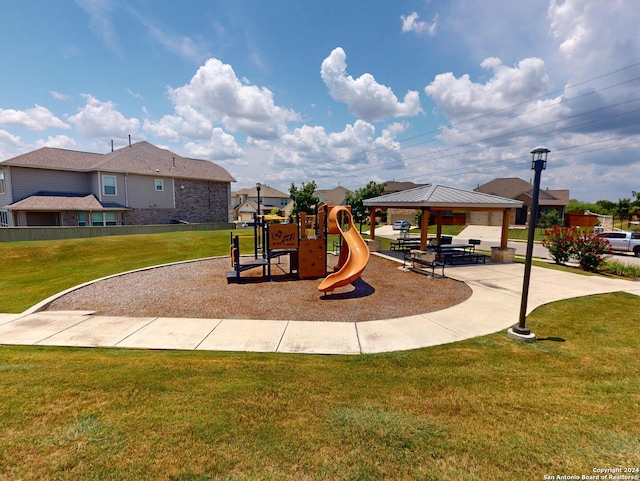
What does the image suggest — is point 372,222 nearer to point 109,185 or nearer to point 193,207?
point 193,207

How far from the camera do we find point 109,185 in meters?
28.9

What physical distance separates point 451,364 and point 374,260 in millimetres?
12057

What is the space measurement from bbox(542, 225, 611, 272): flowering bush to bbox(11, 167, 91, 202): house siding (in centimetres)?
3774

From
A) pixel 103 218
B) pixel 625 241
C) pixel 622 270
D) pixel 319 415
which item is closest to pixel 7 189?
pixel 103 218

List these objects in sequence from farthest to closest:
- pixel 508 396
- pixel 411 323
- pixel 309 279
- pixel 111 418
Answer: pixel 309 279 < pixel 411 323 < pixel 508 396 < pixel 111 418

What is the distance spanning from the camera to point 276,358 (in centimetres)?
579

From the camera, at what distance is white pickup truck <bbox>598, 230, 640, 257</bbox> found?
73.2 ft

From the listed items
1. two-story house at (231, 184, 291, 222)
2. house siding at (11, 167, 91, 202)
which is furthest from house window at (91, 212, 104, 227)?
two-story house at (231, 184, 291, 222)

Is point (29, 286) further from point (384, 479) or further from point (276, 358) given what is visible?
point (384, 479)

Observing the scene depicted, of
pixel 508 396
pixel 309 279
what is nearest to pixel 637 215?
pixel 309 279

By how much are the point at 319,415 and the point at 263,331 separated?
12.1ft

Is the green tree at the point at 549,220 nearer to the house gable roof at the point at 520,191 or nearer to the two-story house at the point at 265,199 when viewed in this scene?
the house gable roof at the point at 520,191

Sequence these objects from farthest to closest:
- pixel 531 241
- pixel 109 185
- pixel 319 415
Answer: pixel 109 185 → pixel 531 241 → pixel 319 415

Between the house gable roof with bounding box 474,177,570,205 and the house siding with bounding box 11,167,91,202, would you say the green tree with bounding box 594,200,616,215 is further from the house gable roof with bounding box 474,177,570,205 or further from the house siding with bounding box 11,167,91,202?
the house siding with bounding box 11,167,91,202
